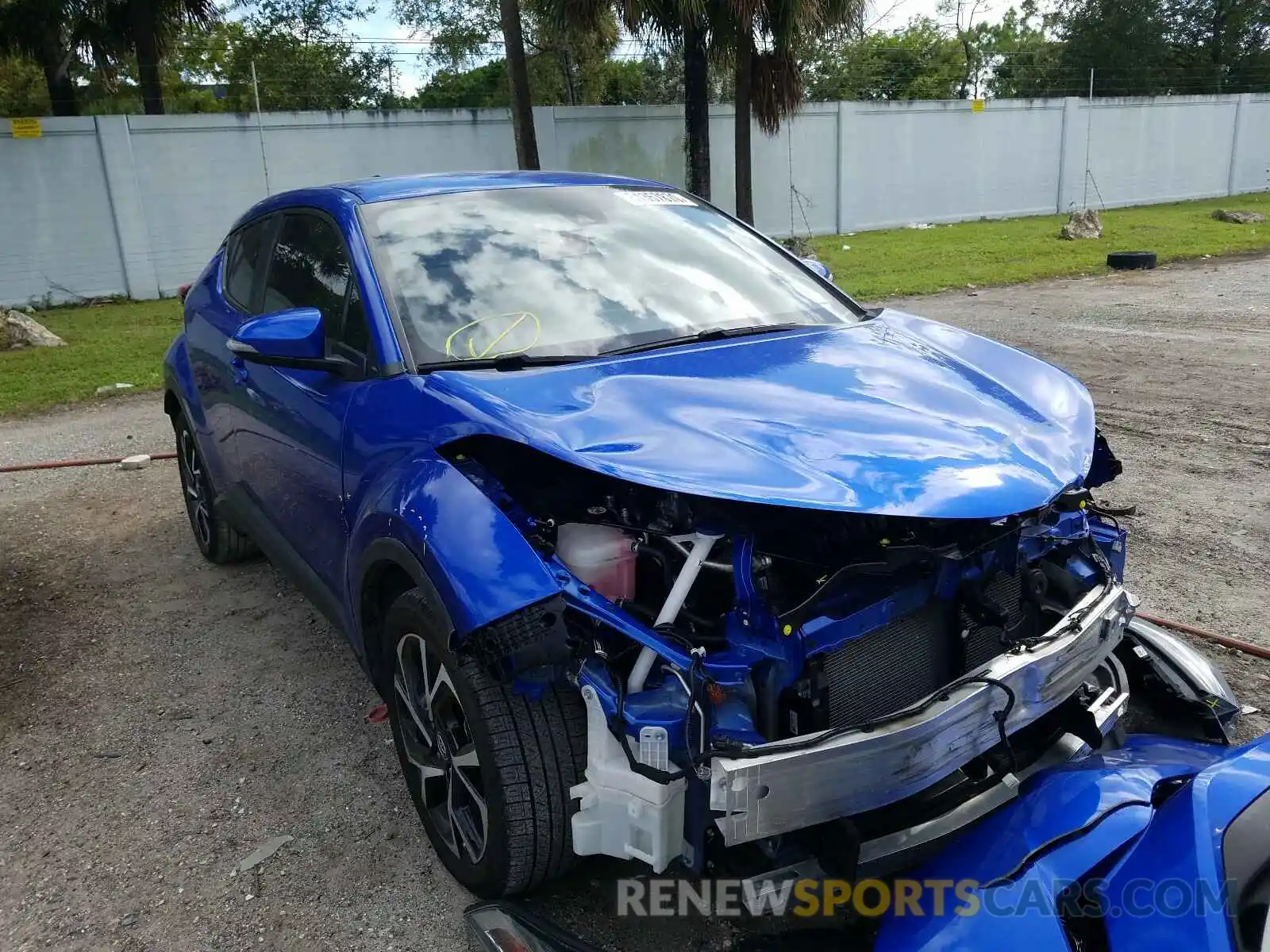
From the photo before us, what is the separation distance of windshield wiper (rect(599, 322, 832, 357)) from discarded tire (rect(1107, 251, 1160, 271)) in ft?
41.0

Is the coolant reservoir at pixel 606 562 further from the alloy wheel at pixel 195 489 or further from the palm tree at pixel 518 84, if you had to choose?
the palm tree at pixel 518 84

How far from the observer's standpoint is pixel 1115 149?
→ 26328 mm

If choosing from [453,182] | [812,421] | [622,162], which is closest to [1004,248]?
[622,162]

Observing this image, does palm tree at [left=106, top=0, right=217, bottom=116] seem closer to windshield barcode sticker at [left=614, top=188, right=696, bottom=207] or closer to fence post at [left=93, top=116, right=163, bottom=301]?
fence post at [left=93, top=116, right=163, bottom=301]

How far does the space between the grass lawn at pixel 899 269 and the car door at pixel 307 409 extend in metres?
6.01

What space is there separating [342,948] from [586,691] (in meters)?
0.96

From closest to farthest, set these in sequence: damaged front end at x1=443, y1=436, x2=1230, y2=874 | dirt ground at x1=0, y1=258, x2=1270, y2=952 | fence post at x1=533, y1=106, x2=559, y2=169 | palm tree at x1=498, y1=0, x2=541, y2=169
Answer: damaged front end at x1=443, y1=436, x2=1230, y2=874 → dirt ground at x1=0, y1=258, x2=1270, y2=952 → palm tree at x1=498, y1=0, x2=541, y2=169 → fence post at x1=533, y1=106, x2=559, y2=169

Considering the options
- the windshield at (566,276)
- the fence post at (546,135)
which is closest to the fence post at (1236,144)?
the fence post at (546,135)

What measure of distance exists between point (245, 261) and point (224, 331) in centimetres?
33

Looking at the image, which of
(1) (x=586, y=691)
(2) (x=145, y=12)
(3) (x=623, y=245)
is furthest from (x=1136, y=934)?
(2) (x=145, y=12)

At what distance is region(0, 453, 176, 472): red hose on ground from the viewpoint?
6.71 m

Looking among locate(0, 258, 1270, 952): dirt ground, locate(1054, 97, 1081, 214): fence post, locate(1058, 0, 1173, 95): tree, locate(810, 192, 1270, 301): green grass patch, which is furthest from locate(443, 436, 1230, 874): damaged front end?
locate(1058, 0, 1173, 95): tree

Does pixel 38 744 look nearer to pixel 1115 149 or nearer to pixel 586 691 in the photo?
pixel 586 691

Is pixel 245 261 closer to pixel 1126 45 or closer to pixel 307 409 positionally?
pixel 307 409
